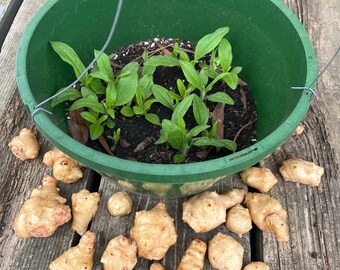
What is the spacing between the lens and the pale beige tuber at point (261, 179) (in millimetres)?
876

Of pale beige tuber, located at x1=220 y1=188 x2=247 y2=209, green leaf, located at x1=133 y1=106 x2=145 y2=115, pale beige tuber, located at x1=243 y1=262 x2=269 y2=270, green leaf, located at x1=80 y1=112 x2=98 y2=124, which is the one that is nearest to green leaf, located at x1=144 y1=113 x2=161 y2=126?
green leaf, located at x1=133 y1=106 x2=145 y2=115

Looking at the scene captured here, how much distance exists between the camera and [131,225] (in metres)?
0.86

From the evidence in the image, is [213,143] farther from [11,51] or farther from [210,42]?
[11,51]

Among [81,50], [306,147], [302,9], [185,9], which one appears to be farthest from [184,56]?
[302,9]

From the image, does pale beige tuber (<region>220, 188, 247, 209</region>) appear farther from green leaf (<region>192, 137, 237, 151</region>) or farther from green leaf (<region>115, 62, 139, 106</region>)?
green leaf (<region>115, 62, 139, 106</region>)

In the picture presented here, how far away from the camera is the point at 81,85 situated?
37.0 inches

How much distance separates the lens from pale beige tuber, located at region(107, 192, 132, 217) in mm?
842

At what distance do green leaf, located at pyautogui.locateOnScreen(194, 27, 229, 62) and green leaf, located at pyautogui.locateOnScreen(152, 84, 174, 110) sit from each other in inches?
5.1

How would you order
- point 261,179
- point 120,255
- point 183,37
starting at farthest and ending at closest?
point 183,37 < point 261,179 < point 120,255

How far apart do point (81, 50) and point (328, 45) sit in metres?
0.68

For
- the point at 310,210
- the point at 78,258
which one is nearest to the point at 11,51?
the point at 78,258

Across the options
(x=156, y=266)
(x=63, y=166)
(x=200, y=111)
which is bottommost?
(x=156, y=266)

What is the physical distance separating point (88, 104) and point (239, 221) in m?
0.40

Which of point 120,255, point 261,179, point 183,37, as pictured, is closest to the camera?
point 120,255
